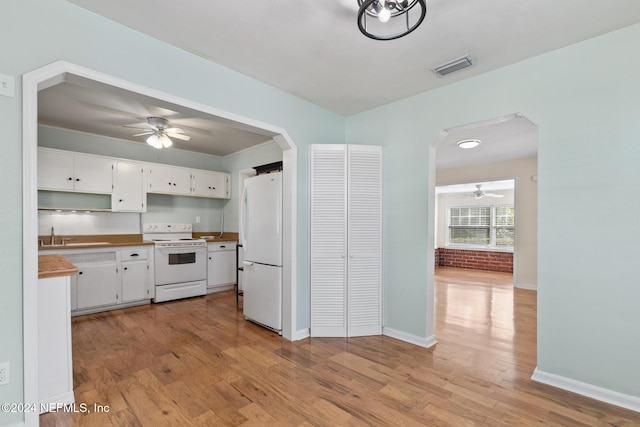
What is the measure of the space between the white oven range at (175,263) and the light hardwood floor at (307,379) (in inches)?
35.7

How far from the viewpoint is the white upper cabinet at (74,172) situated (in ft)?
13.1

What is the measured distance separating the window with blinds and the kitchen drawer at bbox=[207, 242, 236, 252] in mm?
7239

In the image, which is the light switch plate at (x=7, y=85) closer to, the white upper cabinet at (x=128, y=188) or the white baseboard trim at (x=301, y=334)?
the white baseboard trim at (x=301, y=334)

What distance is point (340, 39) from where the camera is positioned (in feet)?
7.36

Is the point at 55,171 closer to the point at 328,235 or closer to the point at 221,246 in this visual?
the point at 221,246

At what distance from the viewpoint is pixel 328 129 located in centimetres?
370

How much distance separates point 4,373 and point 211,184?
4257 mm

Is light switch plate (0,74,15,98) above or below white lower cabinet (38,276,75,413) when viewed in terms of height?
above

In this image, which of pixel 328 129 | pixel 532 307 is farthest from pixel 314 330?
pixel 532 307

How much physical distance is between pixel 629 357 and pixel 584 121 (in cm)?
173

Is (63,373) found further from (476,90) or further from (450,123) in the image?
(476,90)

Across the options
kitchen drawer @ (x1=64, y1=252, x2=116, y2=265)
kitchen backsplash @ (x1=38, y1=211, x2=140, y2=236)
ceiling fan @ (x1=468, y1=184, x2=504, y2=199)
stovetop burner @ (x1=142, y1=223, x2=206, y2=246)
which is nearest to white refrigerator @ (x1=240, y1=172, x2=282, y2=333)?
stovetop burner @ (x1=142, y1=223, x2=206, y2=246)

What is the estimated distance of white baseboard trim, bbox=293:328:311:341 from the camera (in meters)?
3.22

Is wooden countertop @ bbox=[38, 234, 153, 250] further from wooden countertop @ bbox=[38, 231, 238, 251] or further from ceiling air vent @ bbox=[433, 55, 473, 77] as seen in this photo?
ceiling air vent @ bbox=[433, 55, 473, 77]
